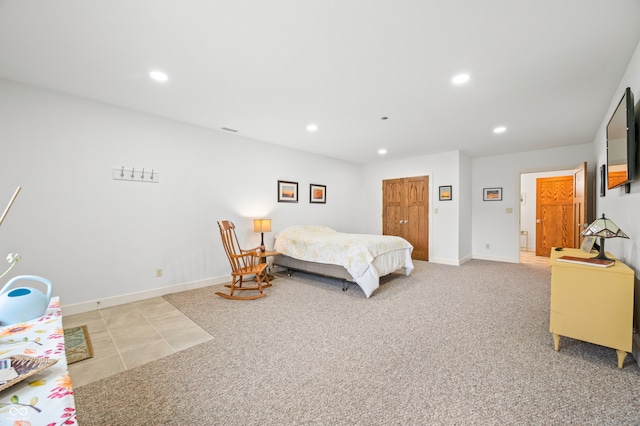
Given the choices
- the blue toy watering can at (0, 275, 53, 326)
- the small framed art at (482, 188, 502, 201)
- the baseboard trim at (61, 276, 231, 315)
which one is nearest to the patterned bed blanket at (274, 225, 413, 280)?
the baseboard trim at (61, 276, 231, 315)

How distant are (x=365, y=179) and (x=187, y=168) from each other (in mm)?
4584

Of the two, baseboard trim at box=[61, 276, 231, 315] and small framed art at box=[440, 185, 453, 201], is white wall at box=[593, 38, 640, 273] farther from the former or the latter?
baseboard trim at box=[61, 276, 231, 315]

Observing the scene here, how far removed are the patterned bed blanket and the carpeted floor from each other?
683 mm

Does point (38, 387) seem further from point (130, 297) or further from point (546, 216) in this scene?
point (546, 216)

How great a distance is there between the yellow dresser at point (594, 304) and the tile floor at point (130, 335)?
119 inches

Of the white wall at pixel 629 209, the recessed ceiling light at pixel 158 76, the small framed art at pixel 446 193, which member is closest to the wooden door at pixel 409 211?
the small framed art at pixel 446 193

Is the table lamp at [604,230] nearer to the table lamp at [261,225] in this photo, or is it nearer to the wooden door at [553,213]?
the table lamp at [261,225]

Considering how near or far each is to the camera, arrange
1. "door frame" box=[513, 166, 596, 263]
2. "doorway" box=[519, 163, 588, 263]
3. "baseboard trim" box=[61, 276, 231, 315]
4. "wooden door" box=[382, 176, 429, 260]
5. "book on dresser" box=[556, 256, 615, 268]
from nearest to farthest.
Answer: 1. "book on dresser" box=[556, 256, 615, 268]
2. "baseboard trim" box=[61, 276, 231, 315]
3. "door frame" box=[513, 166, 596, 263]
4. "wooden door" box=[382, 176, 429, 260]
5. "doorway" box=[519, 163, 588, 263]

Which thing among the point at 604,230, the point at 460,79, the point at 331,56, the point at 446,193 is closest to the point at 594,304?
the point at 604,230

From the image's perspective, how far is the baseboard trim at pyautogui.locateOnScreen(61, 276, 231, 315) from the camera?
3.03 meters

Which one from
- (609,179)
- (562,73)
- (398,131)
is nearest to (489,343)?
(609,179)

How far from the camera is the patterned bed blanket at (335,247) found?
372cm

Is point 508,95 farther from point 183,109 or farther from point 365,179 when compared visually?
point 365,179

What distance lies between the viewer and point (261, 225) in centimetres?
454
